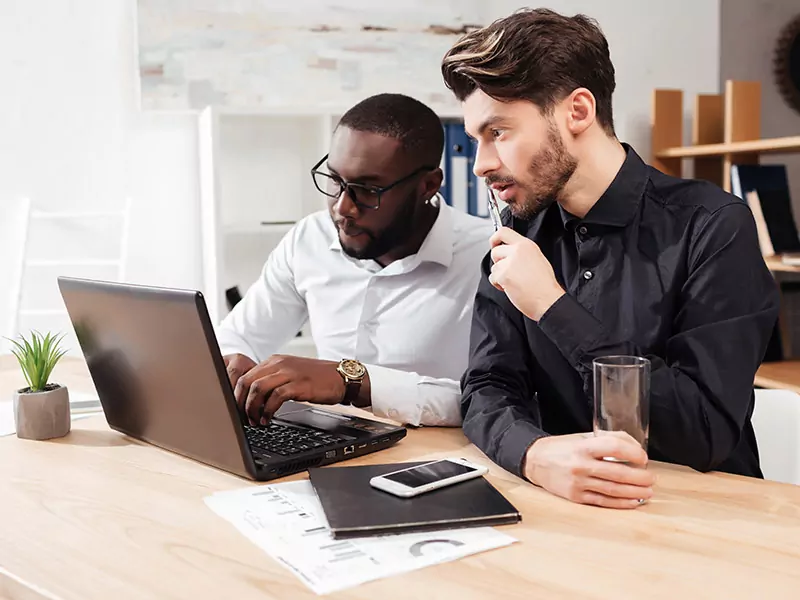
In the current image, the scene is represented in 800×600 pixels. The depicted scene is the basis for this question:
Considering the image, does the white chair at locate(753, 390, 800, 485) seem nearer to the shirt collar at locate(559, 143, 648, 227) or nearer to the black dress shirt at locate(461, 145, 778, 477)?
the black dress shirt at locate(461, 145, 778, 477)

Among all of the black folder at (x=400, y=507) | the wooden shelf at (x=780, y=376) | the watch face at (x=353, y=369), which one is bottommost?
the wooden shelf at (x=780, y=376)

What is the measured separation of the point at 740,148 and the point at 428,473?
7.99 feet

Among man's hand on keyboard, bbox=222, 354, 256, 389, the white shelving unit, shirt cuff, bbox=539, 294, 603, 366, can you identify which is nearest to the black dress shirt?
shirt cuff, bbox=539, 294, 603, 366

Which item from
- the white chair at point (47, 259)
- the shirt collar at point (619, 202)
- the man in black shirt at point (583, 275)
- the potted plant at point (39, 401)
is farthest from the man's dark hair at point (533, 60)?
the white chair at point (47, 259)

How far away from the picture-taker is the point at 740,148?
307 cm

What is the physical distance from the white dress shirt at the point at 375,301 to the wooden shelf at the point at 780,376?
1.29m

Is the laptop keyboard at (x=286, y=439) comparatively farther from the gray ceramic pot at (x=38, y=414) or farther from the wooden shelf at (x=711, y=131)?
the wooden shelf at (x=711, y=131)

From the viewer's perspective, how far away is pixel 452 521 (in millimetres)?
917

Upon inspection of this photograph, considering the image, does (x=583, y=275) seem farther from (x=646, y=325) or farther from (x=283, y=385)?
(x=283, y=385)

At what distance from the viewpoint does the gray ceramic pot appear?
135 centimetres

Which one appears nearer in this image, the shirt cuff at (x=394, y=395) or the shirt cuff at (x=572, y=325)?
the shirt cuff at (x=572, y=325)

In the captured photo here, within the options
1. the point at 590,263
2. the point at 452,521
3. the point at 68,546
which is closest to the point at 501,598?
the point at 452,521

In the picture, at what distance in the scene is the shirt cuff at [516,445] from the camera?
111 cm

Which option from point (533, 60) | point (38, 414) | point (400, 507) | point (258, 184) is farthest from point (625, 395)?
point (258, 184)
